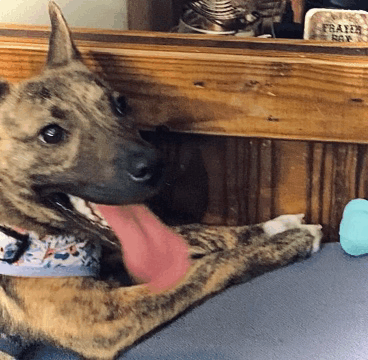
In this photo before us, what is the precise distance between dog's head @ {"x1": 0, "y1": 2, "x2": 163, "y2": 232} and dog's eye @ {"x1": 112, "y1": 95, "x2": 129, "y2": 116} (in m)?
0.03

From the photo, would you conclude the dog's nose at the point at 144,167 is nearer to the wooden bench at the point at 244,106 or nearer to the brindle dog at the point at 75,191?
the brindle dog at the point at 75,191

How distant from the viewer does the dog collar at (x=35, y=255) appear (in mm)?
797

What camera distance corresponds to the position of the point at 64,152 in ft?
2.49

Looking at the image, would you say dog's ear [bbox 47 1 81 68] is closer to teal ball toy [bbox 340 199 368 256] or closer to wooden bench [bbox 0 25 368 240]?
wooden bench [bbox 0 25 368 240]

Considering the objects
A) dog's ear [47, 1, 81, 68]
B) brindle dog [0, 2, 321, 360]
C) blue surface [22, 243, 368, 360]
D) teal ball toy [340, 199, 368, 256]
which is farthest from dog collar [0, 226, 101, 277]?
teal ball toy [340, 199, 368, 256]

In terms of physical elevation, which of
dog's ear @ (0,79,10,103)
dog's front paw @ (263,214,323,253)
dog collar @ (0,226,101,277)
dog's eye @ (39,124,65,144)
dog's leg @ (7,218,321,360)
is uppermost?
dog's ear @ (0,79,10,103)

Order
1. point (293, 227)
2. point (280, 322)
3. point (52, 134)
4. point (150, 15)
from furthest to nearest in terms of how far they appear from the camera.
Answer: point (150, 15), point (293, 227), point (280, 322), point (52, 134)

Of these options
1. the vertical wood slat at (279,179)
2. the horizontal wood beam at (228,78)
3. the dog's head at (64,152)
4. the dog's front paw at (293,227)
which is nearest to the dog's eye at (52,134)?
the dog's head at (64,152)

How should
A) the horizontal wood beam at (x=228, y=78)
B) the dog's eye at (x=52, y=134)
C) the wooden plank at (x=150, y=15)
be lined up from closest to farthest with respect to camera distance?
the dog's eye at (x=52, y=134), the horizontal wood beam at (x=228, y=78), the wooden plank at (x=150, y=15)

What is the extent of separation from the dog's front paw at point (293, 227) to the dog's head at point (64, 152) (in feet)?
0.83

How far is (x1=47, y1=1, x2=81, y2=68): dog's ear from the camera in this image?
81 centimetres

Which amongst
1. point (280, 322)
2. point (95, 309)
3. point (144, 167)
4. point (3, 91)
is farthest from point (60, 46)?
point (280, 322)

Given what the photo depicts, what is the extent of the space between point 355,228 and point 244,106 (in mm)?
239

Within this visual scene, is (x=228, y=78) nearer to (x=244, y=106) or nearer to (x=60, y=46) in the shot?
(x=244, y=106)
